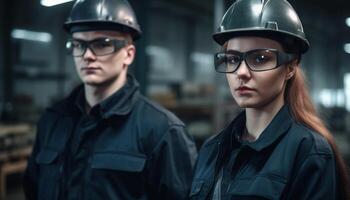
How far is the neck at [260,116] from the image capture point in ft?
4.03

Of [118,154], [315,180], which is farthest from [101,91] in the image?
[315,180]

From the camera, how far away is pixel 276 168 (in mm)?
1095

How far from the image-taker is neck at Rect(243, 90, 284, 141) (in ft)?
4.03

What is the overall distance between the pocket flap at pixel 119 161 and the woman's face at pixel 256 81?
0.57 m

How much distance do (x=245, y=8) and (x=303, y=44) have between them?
8.6 inches

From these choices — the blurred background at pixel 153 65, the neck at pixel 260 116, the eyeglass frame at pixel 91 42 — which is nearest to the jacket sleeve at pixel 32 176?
the eyeglass frame at pixel 91 42

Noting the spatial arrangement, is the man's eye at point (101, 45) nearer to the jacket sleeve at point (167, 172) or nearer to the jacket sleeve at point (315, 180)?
A: the jacket sleeve at point (167, 172)

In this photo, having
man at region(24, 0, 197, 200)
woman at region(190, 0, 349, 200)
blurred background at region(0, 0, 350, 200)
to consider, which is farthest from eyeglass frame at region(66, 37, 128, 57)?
blurred background at region(0, 0, 350, 200)

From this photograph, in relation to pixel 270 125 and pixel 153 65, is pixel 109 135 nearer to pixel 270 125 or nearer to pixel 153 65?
pixel 270 125

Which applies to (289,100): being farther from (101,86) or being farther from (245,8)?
(101,86)

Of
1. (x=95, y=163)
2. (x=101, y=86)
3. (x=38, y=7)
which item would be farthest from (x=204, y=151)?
(x=38, y=7)

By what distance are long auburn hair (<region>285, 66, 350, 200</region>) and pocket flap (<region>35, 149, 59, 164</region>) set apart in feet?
3.47

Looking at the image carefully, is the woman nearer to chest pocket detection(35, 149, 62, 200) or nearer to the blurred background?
chest pocket detection(35, 149, 62, 200)

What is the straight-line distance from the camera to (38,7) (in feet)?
24.5
